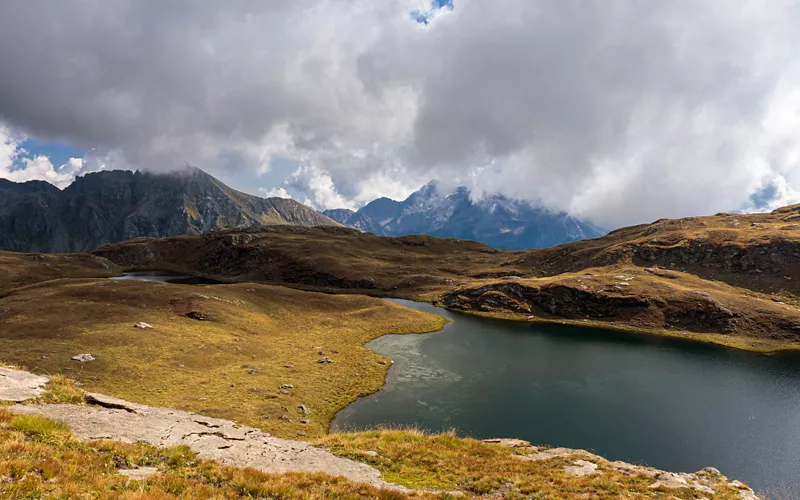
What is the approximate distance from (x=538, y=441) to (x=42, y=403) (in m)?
39.8

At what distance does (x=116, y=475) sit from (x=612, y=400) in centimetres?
5457

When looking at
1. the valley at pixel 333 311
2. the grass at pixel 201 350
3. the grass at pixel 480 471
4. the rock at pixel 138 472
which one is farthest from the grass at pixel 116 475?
the grass at pixel 201 350

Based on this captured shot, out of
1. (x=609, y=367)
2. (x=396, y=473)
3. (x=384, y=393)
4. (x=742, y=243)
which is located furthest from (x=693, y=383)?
(x=742, y=243)

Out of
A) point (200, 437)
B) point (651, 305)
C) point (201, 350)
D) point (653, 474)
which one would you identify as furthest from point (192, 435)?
point (651, 305)

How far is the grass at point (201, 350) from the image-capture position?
3669 cm

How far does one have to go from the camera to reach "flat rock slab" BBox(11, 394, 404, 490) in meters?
17.9

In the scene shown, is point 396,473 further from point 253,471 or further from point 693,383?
point 693,383

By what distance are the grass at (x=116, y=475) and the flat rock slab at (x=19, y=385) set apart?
505 centimetres

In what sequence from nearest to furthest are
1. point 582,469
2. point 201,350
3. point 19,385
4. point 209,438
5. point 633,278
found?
point 209,438 < point 19,385 < point 582,469 < point 201,350 < point 633,278

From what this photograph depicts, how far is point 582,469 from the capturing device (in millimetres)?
23188

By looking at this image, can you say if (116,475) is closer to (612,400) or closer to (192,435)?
(192,435)

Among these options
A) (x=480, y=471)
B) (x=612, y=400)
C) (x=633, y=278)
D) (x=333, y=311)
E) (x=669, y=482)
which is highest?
(x=633, y=278)

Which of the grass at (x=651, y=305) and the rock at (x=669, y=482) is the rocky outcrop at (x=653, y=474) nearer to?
the rock at (x=669, y=482)

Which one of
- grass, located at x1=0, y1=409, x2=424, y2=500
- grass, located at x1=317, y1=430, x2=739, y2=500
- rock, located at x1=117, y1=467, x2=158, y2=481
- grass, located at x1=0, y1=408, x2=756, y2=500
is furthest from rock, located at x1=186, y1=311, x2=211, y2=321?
rock, located at x1=117, y1=467, x2=158, y2=481
